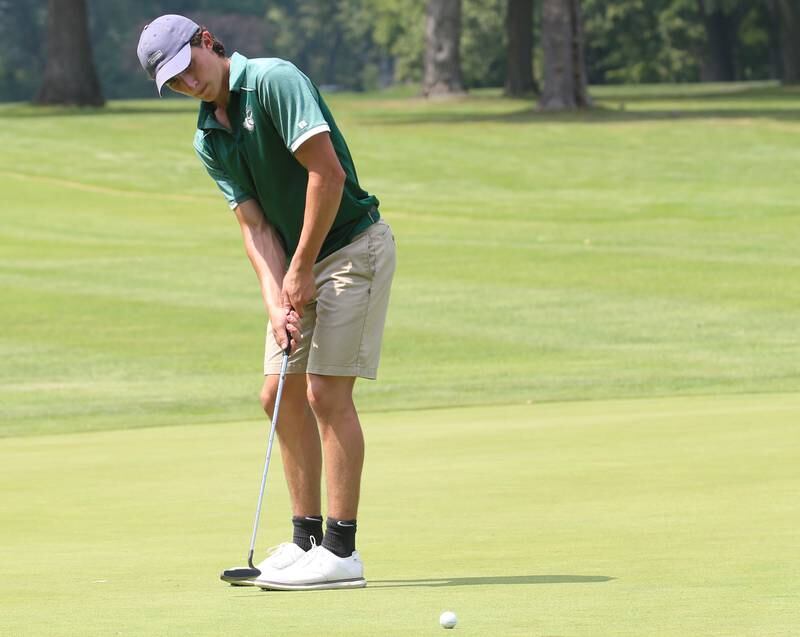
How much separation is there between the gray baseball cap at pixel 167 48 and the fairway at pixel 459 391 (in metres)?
1.64

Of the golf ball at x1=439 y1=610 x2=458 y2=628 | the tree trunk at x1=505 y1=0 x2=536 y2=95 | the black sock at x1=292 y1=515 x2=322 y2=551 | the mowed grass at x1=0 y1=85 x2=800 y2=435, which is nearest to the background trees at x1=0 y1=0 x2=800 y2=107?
the tree trunk at x1=505 y1=0 x2=536 y2=95

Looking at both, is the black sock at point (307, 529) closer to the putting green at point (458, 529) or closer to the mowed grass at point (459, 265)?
the putting green at point (458, 529)

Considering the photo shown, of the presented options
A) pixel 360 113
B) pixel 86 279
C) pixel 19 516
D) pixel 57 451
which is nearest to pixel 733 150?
pixel 360 113

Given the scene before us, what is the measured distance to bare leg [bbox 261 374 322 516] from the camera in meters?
6.59

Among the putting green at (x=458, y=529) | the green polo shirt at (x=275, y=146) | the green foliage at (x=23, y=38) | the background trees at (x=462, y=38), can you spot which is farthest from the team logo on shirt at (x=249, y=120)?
the green foliage at (x=23, y=38)

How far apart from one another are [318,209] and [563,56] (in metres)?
37.0

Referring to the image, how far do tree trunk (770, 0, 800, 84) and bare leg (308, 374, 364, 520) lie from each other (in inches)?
2222

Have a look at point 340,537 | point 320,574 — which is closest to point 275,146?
point 340,537

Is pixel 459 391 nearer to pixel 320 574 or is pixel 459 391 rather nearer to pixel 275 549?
pixel 275 549

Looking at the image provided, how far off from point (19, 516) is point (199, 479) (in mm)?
1223

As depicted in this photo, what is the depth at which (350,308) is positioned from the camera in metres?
6.41

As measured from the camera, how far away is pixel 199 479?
28.7ft

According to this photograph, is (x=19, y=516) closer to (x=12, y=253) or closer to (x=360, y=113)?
(x=12, y=253)

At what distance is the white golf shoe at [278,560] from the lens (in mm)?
6056
